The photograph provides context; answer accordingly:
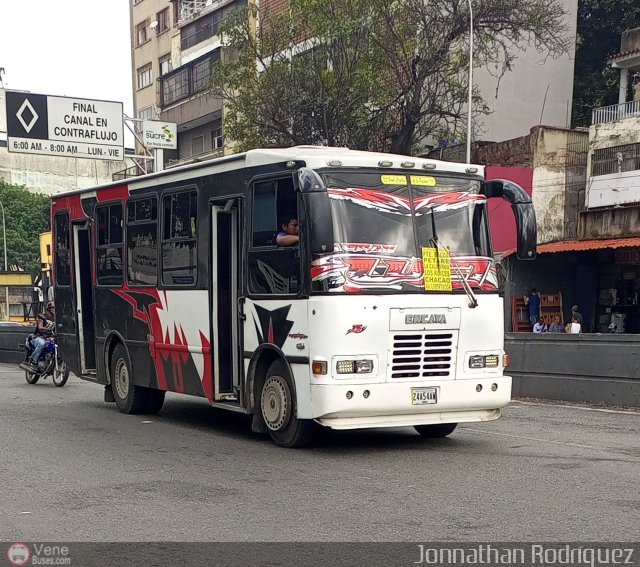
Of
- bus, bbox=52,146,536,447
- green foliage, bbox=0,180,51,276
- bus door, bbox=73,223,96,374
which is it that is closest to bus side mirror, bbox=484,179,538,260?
bus, bbox=52,146,536,447

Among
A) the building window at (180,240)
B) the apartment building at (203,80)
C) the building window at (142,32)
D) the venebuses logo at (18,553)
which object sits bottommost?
the venebuses logo at (18,553)

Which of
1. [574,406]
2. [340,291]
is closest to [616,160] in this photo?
[574,406]

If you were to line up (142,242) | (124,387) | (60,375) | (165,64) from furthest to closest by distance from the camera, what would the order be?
(165,64)
(60,375)
(124,387)
(142,242)

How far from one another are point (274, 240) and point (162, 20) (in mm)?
51043

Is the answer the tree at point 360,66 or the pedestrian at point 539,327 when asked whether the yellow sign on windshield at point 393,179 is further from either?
the pedestrian at point 539,327

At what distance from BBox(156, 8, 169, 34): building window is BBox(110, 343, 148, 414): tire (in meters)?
46.4

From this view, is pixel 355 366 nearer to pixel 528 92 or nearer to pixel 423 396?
pixel 423 396

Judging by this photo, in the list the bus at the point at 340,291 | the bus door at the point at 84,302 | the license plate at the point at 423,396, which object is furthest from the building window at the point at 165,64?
the license plate at the point at 423,396

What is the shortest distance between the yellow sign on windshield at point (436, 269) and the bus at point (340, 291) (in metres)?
0.01

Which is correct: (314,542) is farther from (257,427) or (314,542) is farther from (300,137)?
(300,137)

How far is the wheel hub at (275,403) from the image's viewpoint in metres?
9.77

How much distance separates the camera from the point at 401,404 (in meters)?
9.37

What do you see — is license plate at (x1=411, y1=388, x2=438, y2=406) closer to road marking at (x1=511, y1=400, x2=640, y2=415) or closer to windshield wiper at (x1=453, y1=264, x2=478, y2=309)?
windshield wiper at (x1=453, y1=264, x2=478, y2=309)

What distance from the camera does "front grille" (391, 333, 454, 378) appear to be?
9.43 m
